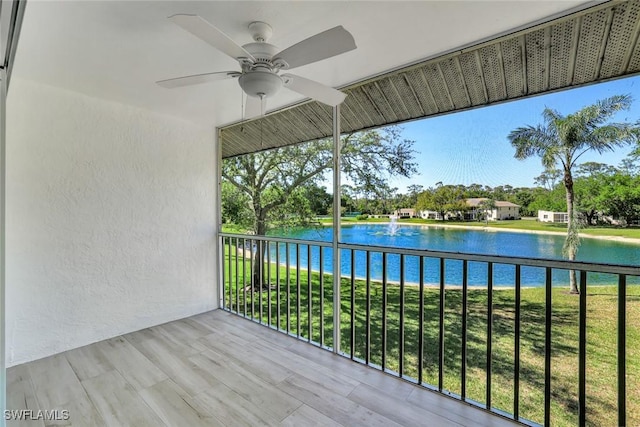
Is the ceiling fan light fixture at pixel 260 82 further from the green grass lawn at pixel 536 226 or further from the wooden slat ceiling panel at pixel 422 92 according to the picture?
the green grass lawn at pixel 536 226

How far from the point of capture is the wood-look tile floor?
5.48ft

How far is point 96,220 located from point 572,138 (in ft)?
11.9

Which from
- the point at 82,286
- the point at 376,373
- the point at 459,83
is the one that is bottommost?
the point at 376,373

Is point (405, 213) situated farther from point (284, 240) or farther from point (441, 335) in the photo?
point (284, 240)

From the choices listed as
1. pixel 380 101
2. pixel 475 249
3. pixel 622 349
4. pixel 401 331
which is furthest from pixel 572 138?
pixel 401 331

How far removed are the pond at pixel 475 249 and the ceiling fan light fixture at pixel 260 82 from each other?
132 centimetres

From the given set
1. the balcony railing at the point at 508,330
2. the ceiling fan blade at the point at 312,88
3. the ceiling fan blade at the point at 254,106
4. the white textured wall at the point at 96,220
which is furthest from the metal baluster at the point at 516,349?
the white textured wall at the point at 96,220

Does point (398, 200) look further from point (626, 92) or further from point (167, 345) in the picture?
point (167, 345)

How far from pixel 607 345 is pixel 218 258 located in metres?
3.50

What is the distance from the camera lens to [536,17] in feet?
5.16

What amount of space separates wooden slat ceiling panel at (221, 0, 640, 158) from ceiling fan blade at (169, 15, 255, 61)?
1.28 m

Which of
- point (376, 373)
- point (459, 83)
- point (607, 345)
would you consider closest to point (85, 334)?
point (376, 373)

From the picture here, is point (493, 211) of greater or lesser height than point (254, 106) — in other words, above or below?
below

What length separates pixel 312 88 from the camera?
1.64 metres
